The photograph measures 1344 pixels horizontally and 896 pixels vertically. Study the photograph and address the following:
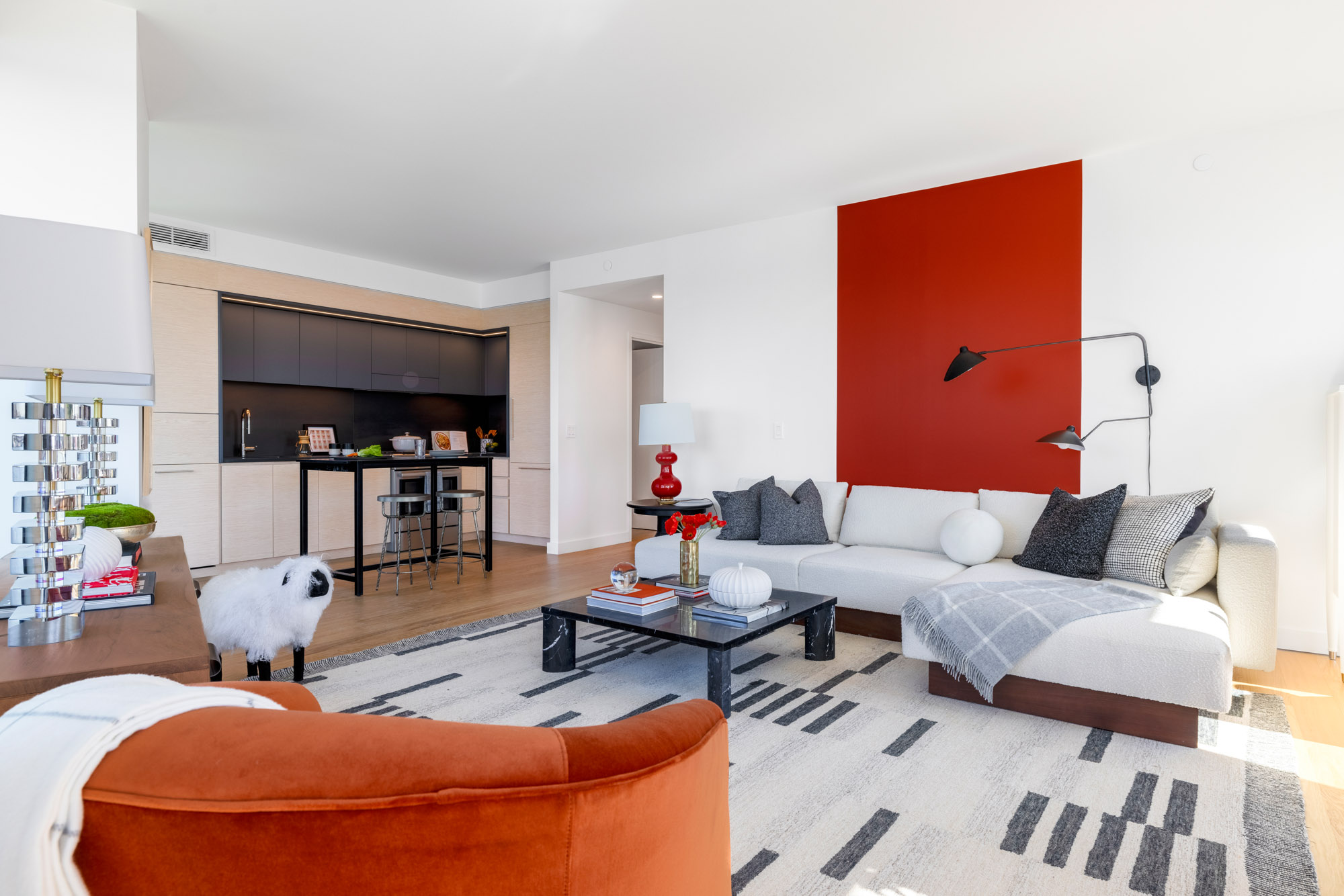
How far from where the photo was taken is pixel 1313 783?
7.30 feet

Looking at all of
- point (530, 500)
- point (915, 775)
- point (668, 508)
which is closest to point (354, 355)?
point (530, 500)

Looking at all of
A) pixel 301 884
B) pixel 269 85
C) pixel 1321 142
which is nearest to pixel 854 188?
pixel 1321 142

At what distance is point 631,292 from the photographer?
6641 millimetres

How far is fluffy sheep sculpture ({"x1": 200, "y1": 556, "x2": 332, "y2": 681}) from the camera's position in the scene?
2561mm

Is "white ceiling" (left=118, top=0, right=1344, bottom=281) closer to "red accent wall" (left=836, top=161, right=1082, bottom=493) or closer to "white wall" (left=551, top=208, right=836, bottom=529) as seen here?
"red accent wall" (left=836, top=161, right=1082, bottom=493)

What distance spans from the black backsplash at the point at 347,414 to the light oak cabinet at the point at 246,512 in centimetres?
37

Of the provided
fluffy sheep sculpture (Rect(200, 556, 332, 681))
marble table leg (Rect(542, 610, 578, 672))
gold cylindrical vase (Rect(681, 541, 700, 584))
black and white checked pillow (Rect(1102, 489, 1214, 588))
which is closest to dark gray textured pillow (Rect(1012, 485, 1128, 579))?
black and white checked pillow (Rect(1102, 489, 1214, 588))

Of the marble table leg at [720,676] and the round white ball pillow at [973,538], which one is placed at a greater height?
the round white ball pillow at [973,538]

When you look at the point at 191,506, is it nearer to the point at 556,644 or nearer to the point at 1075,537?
the point at 556,644

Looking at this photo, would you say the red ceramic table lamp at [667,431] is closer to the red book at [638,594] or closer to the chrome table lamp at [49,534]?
the red book at [638,594]

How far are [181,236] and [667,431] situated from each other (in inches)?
149

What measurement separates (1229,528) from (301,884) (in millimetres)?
3663

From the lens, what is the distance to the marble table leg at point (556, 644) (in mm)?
3203

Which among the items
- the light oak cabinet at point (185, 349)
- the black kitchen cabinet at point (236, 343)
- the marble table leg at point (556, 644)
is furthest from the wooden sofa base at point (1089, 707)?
the black kitchen cabinet at point (236, 343)
